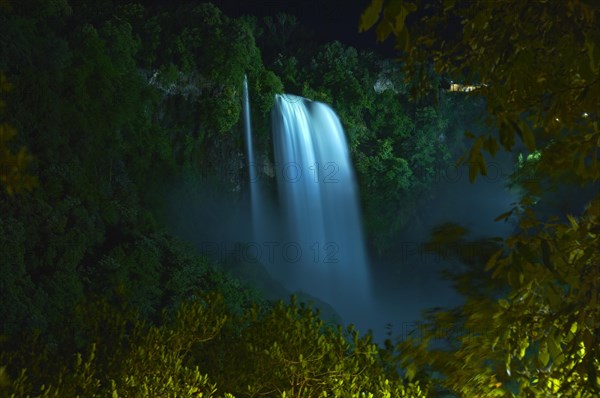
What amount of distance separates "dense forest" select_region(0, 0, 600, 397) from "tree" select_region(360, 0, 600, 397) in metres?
0.01

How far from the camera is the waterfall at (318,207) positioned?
2472 centimetres

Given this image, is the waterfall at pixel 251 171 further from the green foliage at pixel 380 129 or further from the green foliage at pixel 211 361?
the green foliage at pixel 211 361

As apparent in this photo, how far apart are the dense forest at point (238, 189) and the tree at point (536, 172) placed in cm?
1

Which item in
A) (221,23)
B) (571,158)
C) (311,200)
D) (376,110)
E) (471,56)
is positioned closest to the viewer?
(571,158)

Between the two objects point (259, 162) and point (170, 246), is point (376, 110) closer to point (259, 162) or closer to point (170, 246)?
point (259, 162)

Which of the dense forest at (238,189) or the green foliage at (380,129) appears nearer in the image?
the dense forest at (238,189)

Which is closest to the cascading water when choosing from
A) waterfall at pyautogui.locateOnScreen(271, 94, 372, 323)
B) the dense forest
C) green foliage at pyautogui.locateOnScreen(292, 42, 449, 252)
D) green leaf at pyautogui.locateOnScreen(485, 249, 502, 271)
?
waterfall at pyautogui.locateOnScreen(271, 94, 372, 323)

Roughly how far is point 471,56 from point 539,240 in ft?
4.28

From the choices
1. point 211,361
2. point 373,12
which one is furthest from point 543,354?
point 211,361

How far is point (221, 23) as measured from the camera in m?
21.7

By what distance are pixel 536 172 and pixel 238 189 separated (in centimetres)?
2102

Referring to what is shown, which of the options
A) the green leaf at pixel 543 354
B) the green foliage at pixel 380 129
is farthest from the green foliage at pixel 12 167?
the green foliage at pixel 380 129

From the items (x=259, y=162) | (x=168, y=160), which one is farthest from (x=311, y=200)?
(x=168, y=160)

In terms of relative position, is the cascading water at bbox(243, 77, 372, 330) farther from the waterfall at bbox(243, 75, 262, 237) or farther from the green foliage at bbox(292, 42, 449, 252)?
the green foliage at bbox(292, 42, 449, 252)
